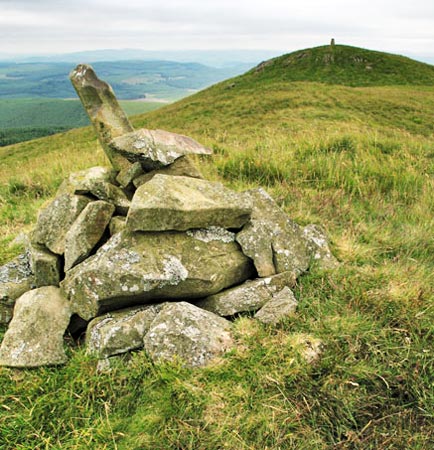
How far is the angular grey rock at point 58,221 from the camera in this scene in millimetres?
5527

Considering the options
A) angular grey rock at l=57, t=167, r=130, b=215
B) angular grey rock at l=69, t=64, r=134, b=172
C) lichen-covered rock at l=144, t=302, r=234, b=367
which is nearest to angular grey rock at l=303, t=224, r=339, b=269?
lichen-covered rock at l=144, t=302, r=234, b=367

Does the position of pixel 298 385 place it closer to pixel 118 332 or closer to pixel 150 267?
pixel 118 332

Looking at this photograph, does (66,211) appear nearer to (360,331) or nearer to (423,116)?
(360,331)

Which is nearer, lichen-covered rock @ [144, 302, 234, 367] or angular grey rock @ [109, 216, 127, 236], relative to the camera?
lichen-covered rock @ [144, 302, 234, 367]

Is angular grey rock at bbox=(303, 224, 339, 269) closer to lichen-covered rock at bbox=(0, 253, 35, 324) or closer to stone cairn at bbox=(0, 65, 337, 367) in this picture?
stone cairn at bbox=(0, 65, 337, 367)

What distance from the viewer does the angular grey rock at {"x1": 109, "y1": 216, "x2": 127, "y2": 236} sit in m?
5.33

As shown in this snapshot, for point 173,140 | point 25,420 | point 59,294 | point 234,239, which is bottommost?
point 25,420

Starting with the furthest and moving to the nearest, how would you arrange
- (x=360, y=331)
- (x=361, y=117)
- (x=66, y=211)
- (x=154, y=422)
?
1. (x=361, y=117)
2. (x=66, y=211)
3. (x=360, y=331)
4. (x=154, y=422)

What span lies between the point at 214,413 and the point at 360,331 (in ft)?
6.23

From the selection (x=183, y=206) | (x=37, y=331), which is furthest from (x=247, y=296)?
(x=37, y=331)

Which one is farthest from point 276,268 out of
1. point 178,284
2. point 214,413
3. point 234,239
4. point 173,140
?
point 173,140

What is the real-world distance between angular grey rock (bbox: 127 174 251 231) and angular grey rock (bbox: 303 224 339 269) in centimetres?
113

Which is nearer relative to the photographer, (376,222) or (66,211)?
(66,211)

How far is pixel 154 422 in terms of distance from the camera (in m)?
3.48
